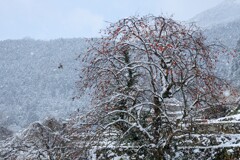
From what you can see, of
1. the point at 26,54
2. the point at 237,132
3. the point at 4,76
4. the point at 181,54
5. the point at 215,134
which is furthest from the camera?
the point at 26,54

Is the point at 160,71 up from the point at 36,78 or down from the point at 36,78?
up

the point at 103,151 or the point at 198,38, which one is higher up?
the point at 198,38

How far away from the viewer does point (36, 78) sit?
146 metres

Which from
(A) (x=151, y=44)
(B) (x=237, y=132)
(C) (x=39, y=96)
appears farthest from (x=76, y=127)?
(C) (x=39, y=96)

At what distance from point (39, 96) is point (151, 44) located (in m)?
126

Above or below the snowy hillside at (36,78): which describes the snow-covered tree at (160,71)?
above

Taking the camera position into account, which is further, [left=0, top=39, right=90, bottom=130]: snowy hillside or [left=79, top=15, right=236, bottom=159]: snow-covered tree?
[left=0, top=39, right=90, bottom=130]: snowy hillside

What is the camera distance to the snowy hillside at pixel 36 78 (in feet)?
388

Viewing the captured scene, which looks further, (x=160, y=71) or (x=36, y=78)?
(x=36, y=78)

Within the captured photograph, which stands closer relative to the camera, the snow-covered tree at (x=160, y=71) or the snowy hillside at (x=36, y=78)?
the snow-covered tree at (x=160, y=71)

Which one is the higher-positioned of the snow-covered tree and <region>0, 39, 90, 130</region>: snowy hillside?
the snow-covered tree

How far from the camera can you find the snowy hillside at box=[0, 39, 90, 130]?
388ft

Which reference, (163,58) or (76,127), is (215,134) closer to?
(163,58)

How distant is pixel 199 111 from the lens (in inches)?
479
